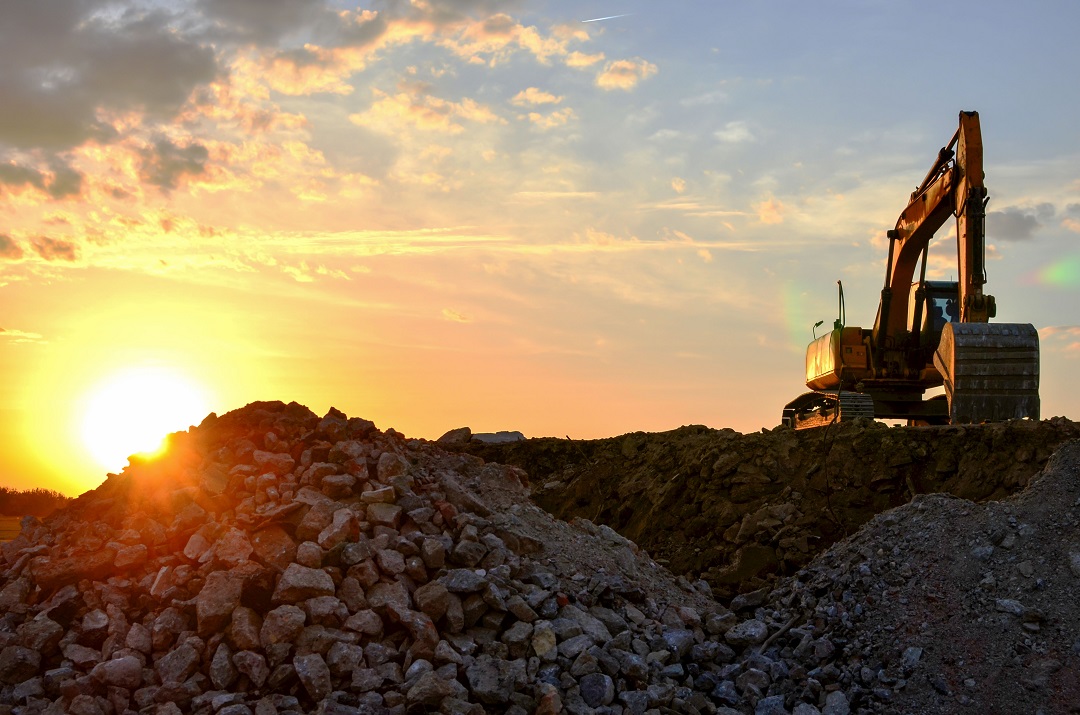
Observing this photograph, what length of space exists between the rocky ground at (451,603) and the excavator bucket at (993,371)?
351 cm

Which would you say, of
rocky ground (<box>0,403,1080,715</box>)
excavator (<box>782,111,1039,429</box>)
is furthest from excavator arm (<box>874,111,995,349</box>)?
rocky ground (<box>0,403,1080,715</box>)

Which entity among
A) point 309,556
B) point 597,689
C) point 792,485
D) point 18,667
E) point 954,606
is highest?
point 792,485

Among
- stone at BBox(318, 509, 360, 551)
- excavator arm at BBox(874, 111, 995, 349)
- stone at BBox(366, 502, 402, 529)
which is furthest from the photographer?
excavator arm at BBox(874, 111, 995, 349)

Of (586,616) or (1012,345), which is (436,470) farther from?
(1012,345)

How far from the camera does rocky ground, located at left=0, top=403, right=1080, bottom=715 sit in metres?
8.02

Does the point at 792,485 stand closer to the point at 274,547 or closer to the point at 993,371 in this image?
the point at 993,371

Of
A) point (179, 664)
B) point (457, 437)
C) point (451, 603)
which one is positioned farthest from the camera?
point (457, 437)

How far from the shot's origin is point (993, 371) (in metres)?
14.6

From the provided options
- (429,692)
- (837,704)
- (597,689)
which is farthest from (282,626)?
(837,704)

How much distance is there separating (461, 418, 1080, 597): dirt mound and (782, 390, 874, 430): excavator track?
1.95 m

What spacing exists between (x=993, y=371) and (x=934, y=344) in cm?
427

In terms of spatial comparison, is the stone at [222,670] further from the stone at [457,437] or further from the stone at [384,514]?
the stone at [457,437]

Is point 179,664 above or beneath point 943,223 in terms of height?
beneath

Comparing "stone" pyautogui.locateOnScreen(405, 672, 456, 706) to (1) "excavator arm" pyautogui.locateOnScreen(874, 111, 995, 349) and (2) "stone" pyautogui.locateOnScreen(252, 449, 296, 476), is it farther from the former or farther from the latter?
(1) "excavator arm" pyautogui.locateOnScreen(874, 111, 995, 349)
